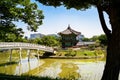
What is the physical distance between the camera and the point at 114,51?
13.8 m

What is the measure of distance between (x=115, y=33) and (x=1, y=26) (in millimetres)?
23137

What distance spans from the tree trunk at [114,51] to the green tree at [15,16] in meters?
22.5

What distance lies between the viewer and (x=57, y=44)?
96250 mm

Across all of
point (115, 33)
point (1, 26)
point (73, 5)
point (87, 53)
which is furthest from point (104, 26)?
point (87, 53)

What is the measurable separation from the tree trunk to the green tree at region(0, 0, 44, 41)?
73.8ft

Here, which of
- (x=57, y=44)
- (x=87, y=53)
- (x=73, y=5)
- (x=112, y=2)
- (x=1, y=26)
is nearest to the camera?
(x=112, y=2)

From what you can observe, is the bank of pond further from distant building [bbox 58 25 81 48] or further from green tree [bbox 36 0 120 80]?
distant building [bbox 58 25 81 48]

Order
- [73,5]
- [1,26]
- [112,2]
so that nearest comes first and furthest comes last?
[112,2] < [73,5] < [1,26]

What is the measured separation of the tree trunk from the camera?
13.6m

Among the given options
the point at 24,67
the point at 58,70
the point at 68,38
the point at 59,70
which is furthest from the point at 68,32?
the point at 58,70

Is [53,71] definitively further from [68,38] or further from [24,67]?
[68,38]

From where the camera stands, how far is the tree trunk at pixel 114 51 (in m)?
13.6

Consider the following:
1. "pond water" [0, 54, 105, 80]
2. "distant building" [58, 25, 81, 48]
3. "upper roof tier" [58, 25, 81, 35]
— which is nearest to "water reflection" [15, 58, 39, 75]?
"pond water" [0, 54, 105, 80]

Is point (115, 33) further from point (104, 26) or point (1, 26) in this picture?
point (1, 26)
